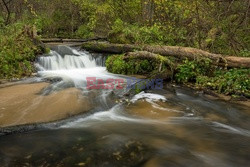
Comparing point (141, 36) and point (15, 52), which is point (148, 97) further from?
point (15, 52)

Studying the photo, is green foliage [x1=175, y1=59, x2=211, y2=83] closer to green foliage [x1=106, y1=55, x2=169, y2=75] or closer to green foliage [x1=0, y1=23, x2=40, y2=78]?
green foliage [x1=106, y1=55, x2=169, y2=75]

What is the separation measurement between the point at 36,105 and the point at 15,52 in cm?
529

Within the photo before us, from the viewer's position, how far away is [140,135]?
5.20 metres

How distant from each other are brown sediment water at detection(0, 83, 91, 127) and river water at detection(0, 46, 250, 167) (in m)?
0.15

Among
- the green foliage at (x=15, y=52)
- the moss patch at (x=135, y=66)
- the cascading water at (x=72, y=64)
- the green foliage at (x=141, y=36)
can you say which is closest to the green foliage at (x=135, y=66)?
the moss patch at (x=135, y=66)

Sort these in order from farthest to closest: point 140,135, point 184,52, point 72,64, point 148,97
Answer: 1. point 72,64
2. point 184,52
3. point 148,97
4. point 140,135

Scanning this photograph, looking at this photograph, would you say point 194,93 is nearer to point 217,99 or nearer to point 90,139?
point 217,99

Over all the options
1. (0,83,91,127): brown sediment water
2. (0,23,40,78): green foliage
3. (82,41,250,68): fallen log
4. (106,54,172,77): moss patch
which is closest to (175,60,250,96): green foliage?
(82,41,250,68): fallen log

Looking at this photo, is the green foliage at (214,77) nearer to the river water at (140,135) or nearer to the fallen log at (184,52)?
the fallen log at (184,52)

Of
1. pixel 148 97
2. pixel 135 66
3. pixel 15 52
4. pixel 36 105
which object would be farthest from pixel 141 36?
pixel 36 105

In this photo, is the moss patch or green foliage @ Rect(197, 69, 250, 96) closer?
green foliage @ Rect(197, 69, 250, 96)

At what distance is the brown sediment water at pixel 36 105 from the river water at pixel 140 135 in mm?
155

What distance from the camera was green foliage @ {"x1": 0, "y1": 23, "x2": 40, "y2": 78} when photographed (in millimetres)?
9758

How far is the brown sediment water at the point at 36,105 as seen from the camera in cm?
552
